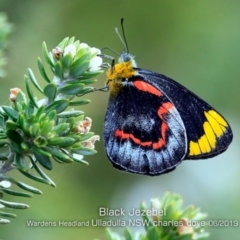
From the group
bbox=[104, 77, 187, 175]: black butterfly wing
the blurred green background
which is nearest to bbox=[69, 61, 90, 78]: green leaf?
bbox=[104, 77, 187, 175]: black butterfly wing

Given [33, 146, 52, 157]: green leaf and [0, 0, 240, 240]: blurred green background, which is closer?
[33, 146, 52, 157]: green leaf

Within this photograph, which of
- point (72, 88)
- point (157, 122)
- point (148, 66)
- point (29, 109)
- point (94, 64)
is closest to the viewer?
point (29, 109)

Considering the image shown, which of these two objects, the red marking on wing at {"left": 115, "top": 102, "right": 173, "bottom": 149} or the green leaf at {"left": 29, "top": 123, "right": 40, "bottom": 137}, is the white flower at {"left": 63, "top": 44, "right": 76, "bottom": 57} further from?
the red marking on wing at {"left": 115, "top": 102, "right": 173, "bottom": 149}

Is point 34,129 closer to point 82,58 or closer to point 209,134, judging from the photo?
point 82,58

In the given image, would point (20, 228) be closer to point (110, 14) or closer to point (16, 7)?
point (16, 7)

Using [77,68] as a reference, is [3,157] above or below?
below

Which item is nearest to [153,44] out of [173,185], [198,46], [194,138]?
[198,46]

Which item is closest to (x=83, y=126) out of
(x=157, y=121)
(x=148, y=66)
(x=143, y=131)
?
(x=143, y=131)
